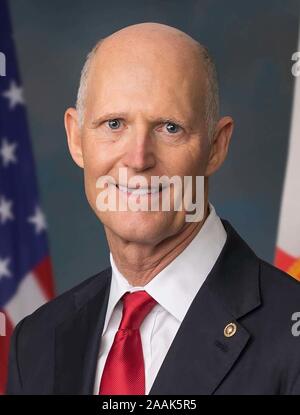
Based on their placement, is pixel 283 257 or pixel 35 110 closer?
pixel 283 257

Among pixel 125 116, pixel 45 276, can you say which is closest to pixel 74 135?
pixel 125 116

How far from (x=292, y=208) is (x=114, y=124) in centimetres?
152

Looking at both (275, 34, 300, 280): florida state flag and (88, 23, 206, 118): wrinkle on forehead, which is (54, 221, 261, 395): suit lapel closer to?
(88, 23, 206, 118): wrinkle on forehead

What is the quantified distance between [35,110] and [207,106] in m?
1.70

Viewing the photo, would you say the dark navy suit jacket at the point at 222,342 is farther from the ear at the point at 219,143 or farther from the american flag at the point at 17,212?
the american flag at the point at 17,212

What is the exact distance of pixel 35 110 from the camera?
12.5 ft

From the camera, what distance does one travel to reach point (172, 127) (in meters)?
2.18

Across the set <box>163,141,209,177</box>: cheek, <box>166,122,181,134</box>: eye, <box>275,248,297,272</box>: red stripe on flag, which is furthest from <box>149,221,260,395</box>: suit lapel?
<box>275,248,297,272</box>: red stripe on flag

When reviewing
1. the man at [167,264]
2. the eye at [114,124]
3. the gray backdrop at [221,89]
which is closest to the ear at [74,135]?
the man at [167,264]

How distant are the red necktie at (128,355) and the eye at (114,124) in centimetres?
42

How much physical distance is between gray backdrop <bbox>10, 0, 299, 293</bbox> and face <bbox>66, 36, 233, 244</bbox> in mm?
1393
